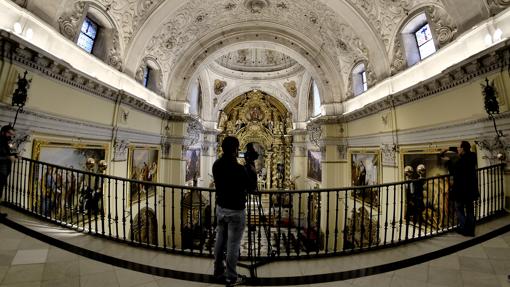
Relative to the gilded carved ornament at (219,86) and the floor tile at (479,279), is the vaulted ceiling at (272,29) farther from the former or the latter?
the gilded carved ornament at (219,86)

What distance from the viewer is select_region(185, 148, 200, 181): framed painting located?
13.4 metres

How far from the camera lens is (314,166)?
611 inches

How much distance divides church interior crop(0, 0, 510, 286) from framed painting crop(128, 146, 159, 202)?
10 centimetres

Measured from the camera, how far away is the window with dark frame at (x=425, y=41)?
6446 mm

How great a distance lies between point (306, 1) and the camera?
8852 millimetres

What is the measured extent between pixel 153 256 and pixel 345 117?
32.7 ft

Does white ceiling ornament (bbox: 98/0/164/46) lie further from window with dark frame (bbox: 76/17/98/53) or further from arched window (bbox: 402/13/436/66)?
arched window (bbox: 402/13/436/66)

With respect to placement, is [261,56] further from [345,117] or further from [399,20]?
[399,20]

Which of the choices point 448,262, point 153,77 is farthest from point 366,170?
point 153,77

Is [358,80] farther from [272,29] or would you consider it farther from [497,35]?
[497,35]

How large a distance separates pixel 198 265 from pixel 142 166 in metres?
7.59

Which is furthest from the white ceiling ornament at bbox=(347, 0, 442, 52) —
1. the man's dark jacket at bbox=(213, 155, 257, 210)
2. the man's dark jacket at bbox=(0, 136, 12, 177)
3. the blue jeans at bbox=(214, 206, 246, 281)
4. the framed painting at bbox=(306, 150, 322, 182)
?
the man's dark jacket at bbox=(0, 136, 12, 177)

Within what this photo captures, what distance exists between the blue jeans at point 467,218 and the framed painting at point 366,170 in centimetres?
439

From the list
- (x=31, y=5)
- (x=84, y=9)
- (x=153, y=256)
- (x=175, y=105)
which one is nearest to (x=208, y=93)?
(x=175, y=105)
